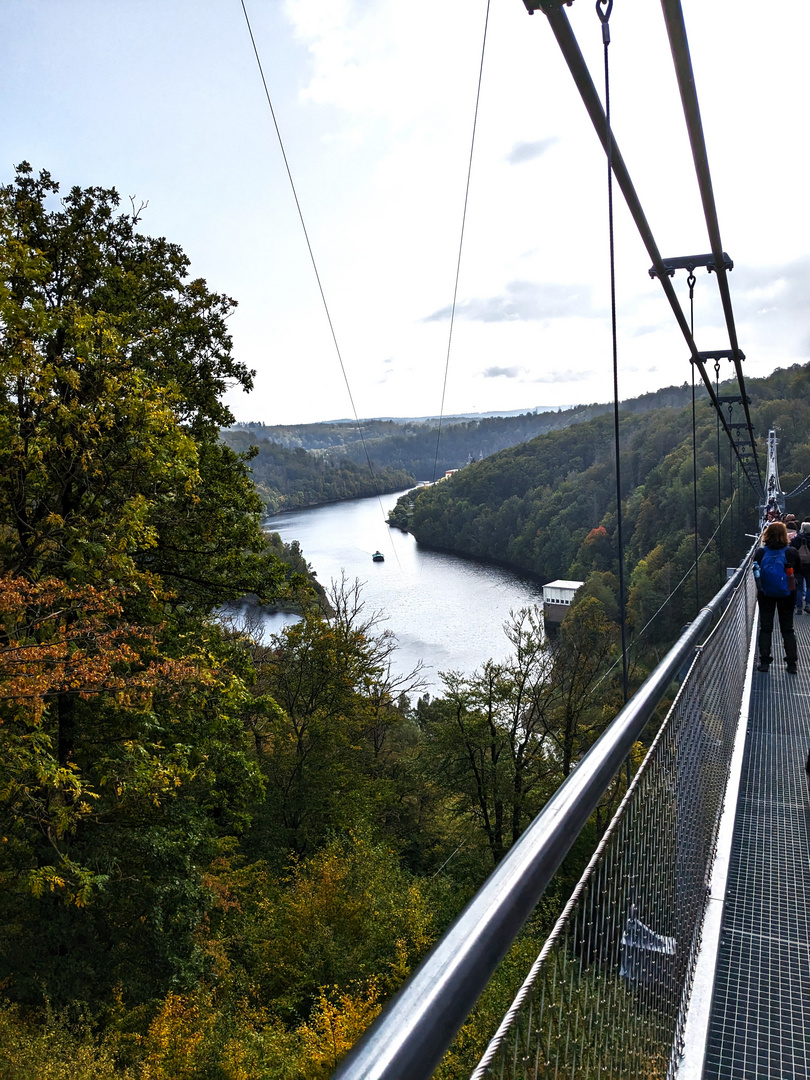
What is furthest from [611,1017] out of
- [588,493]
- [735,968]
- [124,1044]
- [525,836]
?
[588,493]

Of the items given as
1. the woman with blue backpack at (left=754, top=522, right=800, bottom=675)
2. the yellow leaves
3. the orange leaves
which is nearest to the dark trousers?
the woman with blue backpack at (left=754, top=522, right=800, bottom=675)

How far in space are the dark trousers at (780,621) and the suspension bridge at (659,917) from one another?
1.30 metres

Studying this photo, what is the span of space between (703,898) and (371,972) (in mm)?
11639

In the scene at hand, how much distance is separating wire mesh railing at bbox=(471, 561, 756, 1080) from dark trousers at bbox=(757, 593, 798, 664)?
2.86 m

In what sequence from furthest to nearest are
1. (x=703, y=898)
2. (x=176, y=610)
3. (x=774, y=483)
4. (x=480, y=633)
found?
(x=480, y=633), (x=774, y=483), (x=176, y=610), (x=703, y=898)

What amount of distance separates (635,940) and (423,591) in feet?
208

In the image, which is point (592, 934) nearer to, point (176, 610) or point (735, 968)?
point (735, 968)

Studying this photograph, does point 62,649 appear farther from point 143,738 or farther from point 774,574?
point 774,574

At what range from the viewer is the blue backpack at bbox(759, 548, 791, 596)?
4.81 m

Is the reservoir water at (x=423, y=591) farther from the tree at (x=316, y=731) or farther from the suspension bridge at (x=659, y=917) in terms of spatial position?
the suspension bridge at (x=659, y=917)

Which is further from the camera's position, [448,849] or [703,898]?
[448,849]

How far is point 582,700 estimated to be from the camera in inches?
798

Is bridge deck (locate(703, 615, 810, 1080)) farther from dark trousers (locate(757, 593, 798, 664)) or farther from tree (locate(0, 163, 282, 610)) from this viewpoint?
tree (locate(0, 163, 282, 610))

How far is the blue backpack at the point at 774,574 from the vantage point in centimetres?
481
